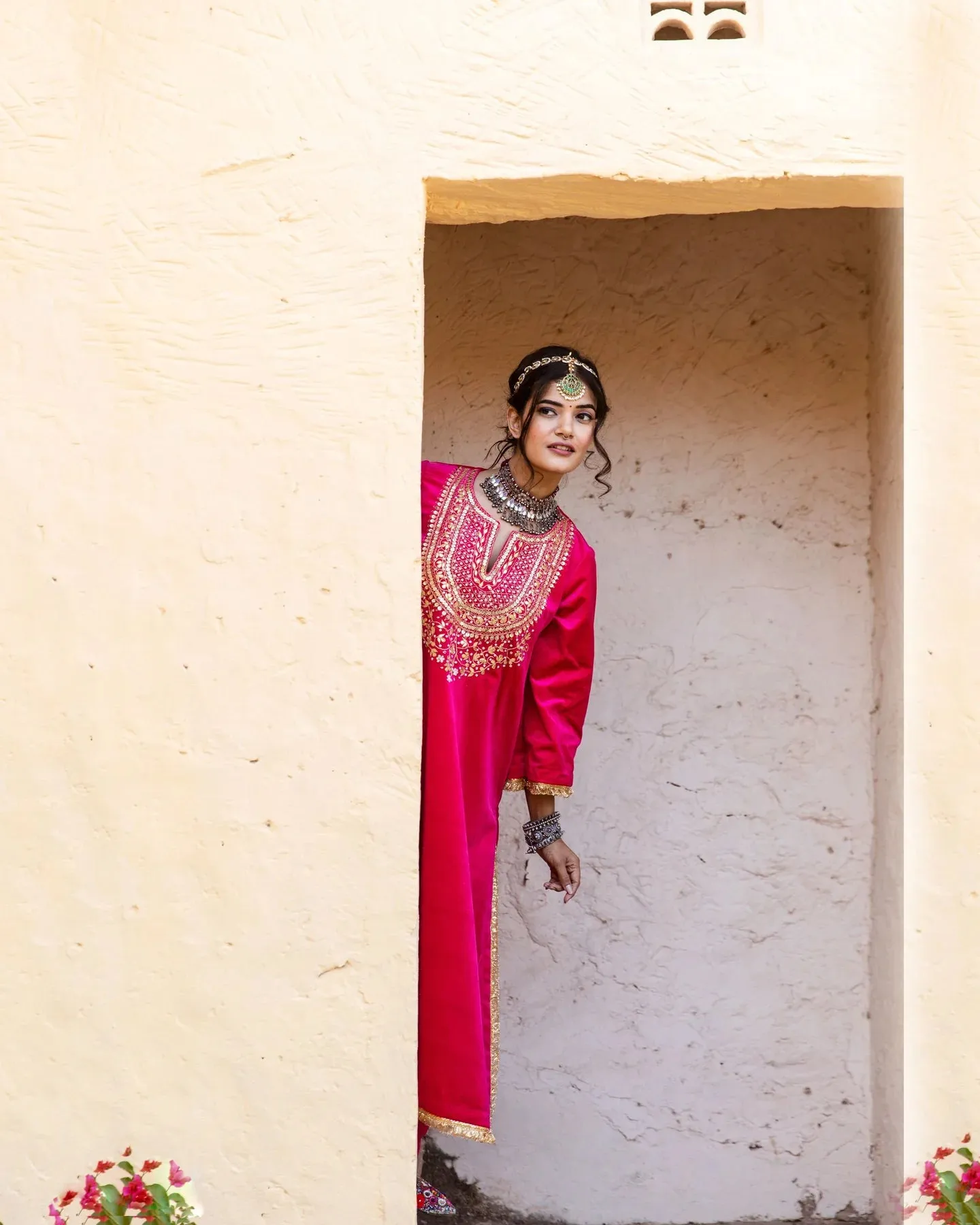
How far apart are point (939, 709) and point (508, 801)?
4.41 ft

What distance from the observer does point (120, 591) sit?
106 inches

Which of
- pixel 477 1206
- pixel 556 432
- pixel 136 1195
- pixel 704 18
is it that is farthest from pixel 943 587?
pixel 477 1206

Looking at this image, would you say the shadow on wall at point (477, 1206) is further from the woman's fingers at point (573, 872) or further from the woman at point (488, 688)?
the woman's fingers at point (573, 872)

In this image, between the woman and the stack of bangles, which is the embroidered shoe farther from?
the stack of bangles

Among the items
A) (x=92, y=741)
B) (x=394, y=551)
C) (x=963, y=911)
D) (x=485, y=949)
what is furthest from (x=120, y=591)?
(x=963, y=911)

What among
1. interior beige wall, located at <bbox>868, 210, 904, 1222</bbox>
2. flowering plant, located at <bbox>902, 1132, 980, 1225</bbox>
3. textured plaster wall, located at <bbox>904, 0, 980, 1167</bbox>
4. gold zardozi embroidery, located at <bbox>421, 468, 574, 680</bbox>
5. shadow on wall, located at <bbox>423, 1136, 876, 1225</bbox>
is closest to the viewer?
flowering plant, located at <bbox>902, 1132, 980, 1225</bbox>

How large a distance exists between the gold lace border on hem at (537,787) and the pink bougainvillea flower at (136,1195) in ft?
3.46

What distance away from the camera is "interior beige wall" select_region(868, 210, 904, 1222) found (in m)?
2.86

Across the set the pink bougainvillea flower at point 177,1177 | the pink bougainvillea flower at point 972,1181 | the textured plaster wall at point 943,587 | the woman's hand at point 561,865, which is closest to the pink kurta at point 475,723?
the woman's hand at point 561,865

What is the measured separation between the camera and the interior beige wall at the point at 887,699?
9.38 ft

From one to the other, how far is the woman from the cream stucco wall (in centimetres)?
28

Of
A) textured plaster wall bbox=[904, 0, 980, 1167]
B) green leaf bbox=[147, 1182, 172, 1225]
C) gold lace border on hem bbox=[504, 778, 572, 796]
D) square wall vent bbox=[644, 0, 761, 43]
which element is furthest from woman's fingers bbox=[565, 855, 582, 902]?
square wall vent bbox=[644, 0, 761, 43]

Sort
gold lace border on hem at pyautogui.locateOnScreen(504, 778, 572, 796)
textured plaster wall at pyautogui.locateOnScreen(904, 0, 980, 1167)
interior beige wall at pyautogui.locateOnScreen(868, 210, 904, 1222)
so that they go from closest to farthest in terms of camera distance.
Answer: textured plaster wall at pyautogui.locateOnScreen(904, 0, 980, 1167)
interior beige wall at pyautogui.locateOnScreen(868, 210, 904, 1222)
gold lace border on hem at pyautogui.locateOnScreen(504, 778, 572, 796)

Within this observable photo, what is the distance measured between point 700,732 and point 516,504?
89cm
